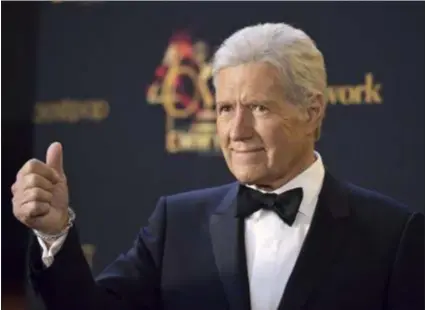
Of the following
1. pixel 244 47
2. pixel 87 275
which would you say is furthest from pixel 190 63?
pixel 87 275

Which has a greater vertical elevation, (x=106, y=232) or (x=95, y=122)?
(x=95, y=122)

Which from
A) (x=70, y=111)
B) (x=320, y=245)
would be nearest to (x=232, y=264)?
(x=320, y=245)

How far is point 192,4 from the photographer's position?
1.80m

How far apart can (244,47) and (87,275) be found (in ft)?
1.26

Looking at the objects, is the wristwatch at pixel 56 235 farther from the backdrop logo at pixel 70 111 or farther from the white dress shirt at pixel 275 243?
the backdrop logo at pixel 70 111

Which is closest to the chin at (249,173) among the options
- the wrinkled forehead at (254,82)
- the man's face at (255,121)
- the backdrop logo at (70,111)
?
the man's face at (255,121)

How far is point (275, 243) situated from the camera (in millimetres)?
1210

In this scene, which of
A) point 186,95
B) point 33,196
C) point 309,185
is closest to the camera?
point 33,196

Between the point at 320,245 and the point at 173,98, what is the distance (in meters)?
0.71

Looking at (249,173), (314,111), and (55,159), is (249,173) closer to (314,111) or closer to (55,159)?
(314,111)

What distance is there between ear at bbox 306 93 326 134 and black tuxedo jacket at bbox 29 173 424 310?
3.7 inches

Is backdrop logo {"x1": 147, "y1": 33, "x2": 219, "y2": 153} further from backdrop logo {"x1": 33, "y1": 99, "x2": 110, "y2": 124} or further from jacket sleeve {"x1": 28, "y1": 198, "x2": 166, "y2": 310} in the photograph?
jacket sleeve {"x1": 28, "y1": 198, "x2": 166, "y2": 310}

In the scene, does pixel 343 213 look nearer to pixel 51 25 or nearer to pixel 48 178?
pixel 48 178

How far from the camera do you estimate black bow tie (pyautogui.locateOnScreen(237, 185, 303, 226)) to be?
1.21 m
